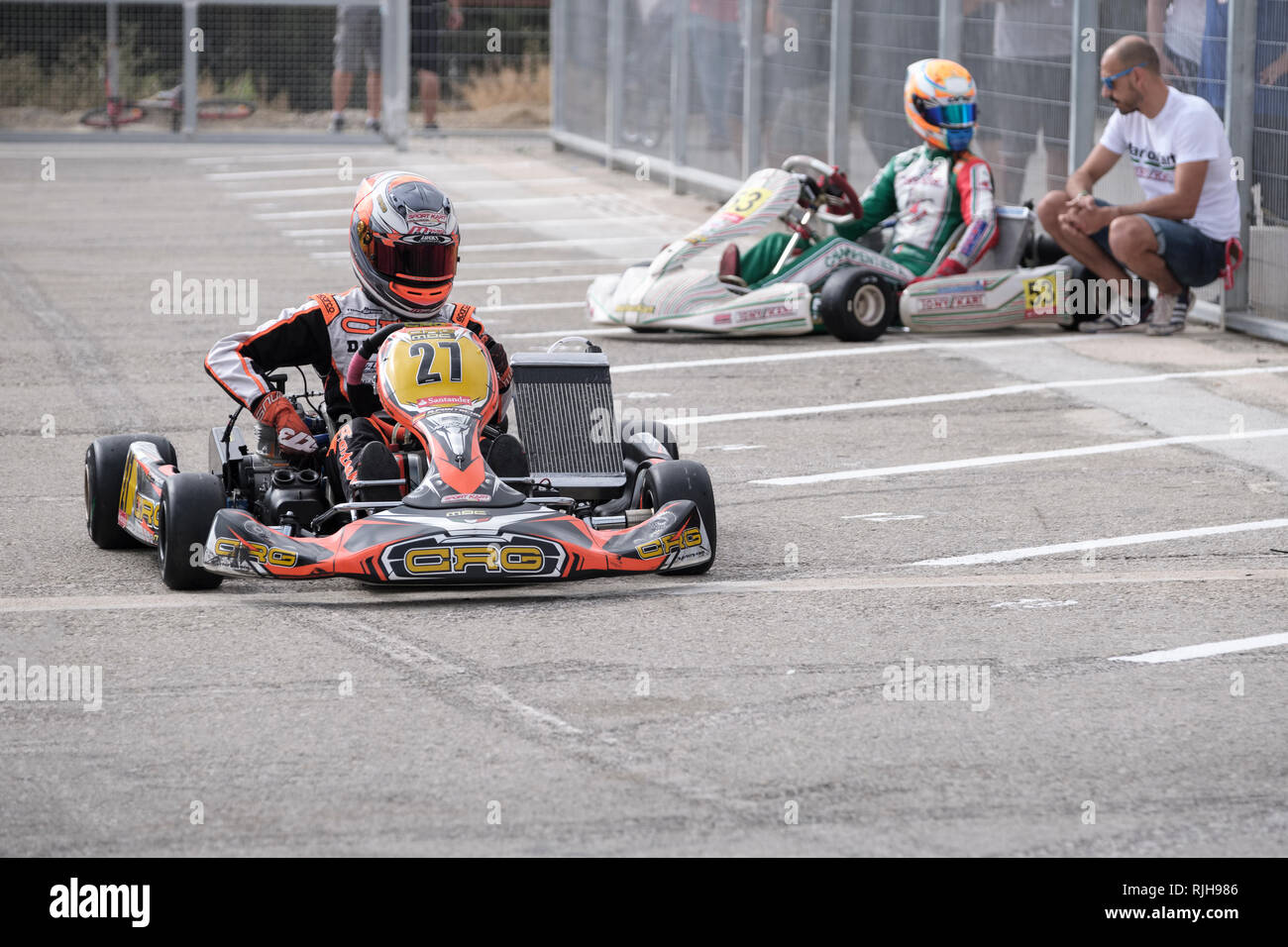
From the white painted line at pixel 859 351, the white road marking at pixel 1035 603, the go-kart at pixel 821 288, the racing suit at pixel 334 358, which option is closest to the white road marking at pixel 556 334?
the go-kart at pixel 821 288

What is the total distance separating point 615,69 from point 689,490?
1504 centimetres

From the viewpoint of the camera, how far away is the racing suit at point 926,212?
35.2 feet

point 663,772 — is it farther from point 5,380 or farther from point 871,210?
point 871,210

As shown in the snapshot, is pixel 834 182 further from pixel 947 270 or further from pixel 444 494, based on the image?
pixel 444 494

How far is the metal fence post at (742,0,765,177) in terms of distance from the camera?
54.1 feet

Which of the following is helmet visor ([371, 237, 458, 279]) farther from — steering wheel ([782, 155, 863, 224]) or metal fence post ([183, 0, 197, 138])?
metal fence post ([183, 0, 197, 138])

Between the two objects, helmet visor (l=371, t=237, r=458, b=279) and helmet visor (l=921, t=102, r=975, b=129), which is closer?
helmet visor (l=371, t=237, r=458, b=279)

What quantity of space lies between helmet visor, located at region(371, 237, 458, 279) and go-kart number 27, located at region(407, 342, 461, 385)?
30 centimetres

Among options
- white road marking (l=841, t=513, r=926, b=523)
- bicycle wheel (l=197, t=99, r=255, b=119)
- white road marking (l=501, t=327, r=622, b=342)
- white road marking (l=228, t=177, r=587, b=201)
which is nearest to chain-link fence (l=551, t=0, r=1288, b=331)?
white road marking (l=228, t=177, r=587, b=201)

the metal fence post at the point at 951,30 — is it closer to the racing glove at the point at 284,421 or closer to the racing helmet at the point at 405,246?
the racing helmet at the point at 405,246

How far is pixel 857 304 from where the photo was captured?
1066 centimetres

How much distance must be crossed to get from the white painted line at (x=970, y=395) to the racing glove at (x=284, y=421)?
8.89 ft

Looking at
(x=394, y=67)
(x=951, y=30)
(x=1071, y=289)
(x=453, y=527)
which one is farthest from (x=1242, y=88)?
(x=394, y=67)

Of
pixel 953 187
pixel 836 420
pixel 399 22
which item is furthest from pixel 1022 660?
pixel 399 22
